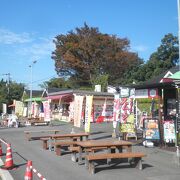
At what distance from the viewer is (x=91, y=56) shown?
59.2m

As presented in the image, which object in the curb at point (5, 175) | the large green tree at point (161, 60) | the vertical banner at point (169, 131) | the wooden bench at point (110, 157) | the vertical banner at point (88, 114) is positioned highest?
the large green tree at point (161, 60)

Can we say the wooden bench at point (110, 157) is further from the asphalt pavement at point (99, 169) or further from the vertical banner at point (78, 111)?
the vertical banner at point (78, 111)

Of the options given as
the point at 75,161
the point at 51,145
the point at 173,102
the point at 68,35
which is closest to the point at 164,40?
the point at 68,35

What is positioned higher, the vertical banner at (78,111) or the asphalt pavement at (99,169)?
→ the vertical banner at (78,111)

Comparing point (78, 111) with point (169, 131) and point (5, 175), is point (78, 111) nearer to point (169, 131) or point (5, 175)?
point (169, 131)

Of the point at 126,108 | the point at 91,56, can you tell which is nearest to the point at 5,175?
the point at 126,108

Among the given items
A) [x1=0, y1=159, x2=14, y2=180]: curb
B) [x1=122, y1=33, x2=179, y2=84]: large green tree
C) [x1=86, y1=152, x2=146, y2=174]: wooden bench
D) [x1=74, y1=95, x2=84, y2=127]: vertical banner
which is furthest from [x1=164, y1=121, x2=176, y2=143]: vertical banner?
[x1=122, y1=33, x2=179, y2=84]: large green tree

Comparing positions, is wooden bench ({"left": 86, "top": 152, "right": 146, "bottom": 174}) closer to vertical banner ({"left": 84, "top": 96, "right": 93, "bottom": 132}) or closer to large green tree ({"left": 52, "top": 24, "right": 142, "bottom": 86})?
vertical banner ({"left": 84, "top": 96, "right": 93, "bottom": 132})

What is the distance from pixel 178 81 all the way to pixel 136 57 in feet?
167

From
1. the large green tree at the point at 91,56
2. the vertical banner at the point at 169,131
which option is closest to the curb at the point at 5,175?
the vertical banner at the point at 169,131

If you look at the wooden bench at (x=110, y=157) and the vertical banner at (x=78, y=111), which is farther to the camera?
the vertical banner at (x=78, y=111)

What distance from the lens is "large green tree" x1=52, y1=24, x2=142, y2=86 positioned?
59.1m

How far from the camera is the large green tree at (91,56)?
59.1m

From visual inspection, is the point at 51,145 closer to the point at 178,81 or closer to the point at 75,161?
the point at 75,161
